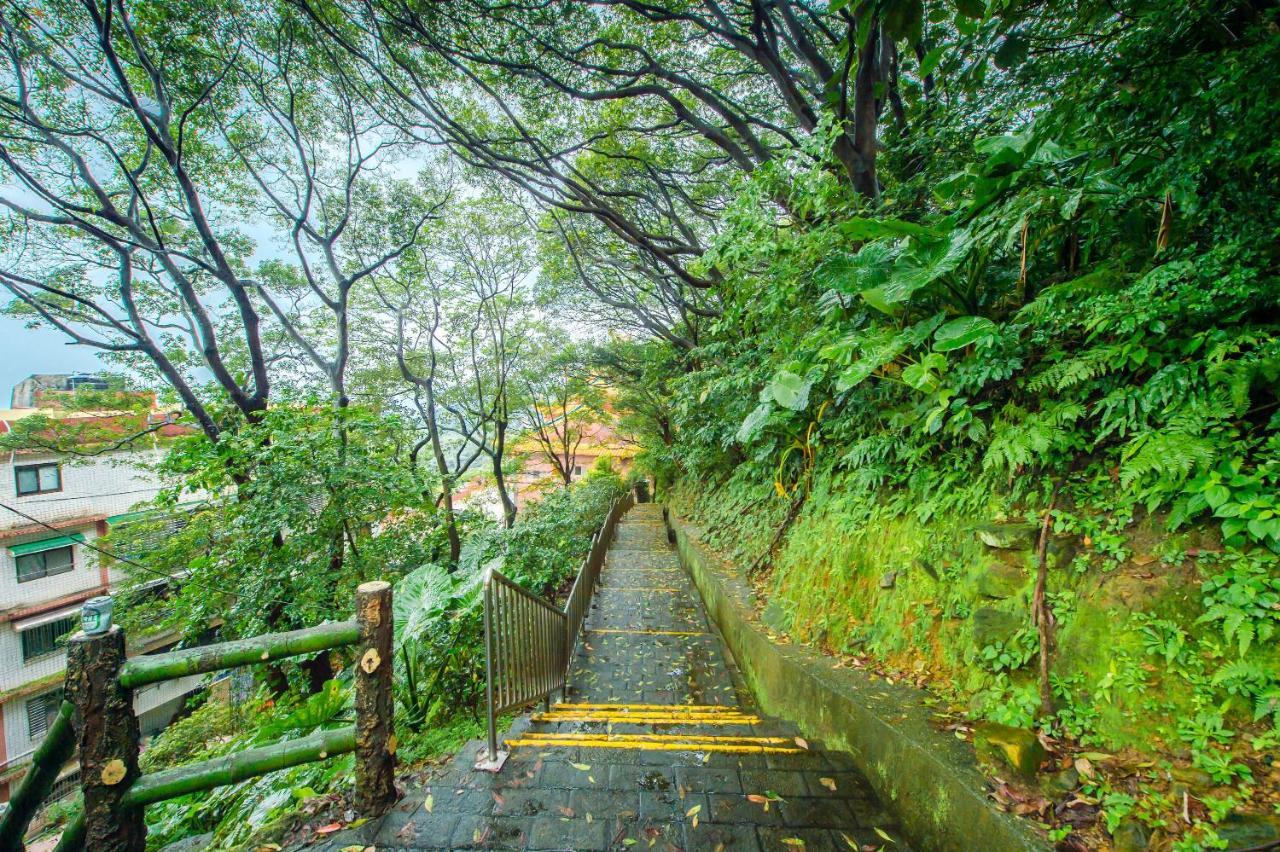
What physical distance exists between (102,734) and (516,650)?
1.66 meters

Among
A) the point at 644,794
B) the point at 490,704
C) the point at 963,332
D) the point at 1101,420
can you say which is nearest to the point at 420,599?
the point at 490,704

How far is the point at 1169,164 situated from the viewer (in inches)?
73.6

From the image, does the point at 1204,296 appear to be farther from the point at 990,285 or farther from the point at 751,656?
the point at 751,656

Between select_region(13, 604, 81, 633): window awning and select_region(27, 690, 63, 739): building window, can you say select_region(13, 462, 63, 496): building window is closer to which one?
select_region(13, 604, 81, 633): window awning

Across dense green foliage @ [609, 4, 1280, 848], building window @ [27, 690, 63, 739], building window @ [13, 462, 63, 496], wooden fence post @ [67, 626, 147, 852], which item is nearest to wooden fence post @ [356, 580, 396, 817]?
wooden fence post @ [67, 626, 147, 852]

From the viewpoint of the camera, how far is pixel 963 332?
232cm

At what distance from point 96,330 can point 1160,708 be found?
1248cm

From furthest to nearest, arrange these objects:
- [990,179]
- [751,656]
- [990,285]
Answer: [751,656] < [990,285] < [990,179]

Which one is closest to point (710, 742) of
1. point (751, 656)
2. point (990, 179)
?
point (751, 656)

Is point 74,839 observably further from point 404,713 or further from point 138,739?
point 404,713

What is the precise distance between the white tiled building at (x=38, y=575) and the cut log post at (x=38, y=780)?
11.0m

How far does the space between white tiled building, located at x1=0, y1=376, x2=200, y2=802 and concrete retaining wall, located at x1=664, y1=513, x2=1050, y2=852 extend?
43.1 feet

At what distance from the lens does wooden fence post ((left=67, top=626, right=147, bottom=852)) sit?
1563 mm

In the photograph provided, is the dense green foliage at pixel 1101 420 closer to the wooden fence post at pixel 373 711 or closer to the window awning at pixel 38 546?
the wooden fence post at pixel 373 711
